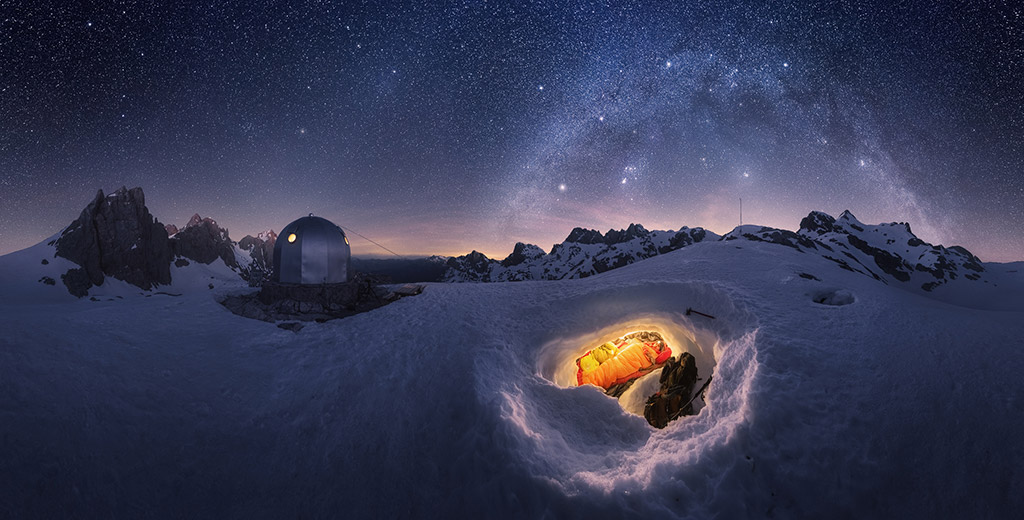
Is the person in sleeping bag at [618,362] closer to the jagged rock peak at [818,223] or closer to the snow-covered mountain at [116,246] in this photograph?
the snow-covered mountain at [116,246]

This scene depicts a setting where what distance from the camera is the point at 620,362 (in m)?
12.9

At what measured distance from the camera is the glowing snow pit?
9352 mm

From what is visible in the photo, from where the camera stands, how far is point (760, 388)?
248 inches

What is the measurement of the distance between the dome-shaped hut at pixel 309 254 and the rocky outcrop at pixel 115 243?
10893cm

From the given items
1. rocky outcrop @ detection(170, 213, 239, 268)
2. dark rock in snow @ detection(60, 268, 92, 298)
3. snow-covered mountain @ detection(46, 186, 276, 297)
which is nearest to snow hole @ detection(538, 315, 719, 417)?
snow-covered mountain @ detection(46, 186, 276, 297)

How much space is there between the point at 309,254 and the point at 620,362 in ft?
43.5

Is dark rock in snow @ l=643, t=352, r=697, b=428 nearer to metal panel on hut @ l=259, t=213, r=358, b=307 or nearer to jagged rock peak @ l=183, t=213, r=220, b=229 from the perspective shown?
metal panel on hut @ l=259, t=213, r=358, b=307

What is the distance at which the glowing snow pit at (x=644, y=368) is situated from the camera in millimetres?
9352

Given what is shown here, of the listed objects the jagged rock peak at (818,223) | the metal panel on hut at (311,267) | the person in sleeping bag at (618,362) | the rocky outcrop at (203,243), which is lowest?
the person in sleeping bag at (618,362)

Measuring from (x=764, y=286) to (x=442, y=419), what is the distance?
995 cm

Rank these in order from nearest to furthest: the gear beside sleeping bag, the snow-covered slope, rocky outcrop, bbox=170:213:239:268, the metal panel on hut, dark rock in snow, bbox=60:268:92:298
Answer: the snow-covered slope → the gear beside sleeping bag → the metal panel on hut → dark rock in snow, bbox=60:268:92:298 → rocky outcrop, bbox=170:213:239:268

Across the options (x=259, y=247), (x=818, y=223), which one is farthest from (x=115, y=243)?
(x=818, y=223)

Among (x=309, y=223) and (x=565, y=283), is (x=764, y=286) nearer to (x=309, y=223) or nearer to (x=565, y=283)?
(x=565, y=283)

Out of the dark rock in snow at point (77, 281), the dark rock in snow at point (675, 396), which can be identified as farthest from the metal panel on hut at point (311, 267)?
the dark rock in snow at point (77, 281)
